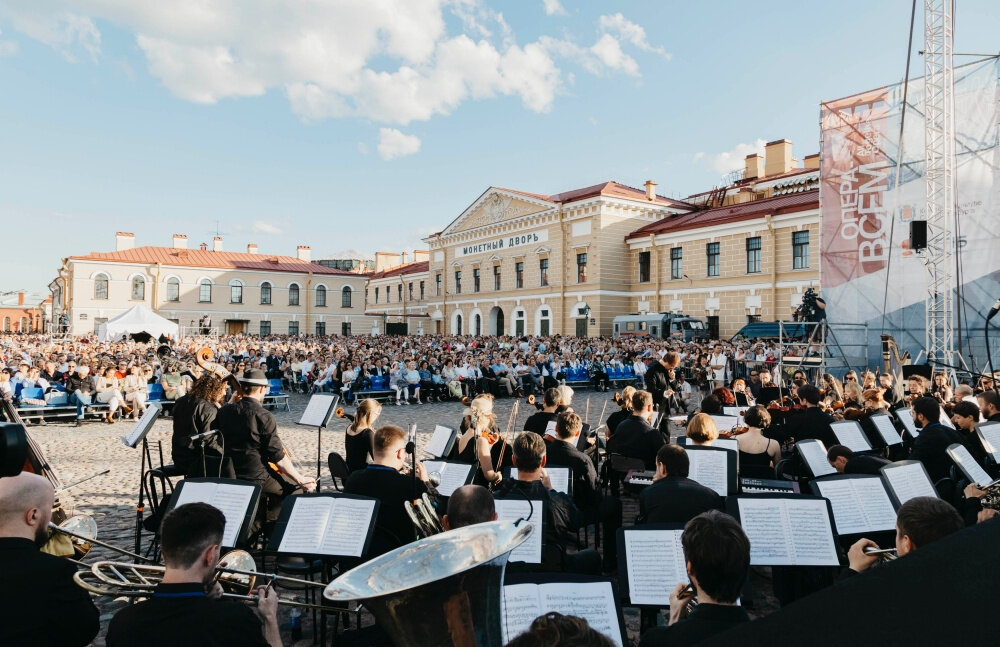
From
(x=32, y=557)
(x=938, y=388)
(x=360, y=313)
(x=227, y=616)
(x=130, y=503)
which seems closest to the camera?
(x=227, y=616)

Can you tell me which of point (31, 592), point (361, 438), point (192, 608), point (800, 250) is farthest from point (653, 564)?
point (800, 250)

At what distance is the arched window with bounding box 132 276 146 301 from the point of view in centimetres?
5238

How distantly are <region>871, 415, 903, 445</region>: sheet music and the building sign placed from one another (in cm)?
3466

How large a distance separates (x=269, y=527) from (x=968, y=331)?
1890 centimetres

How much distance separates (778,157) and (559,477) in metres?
42.9

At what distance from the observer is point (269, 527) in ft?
18.3

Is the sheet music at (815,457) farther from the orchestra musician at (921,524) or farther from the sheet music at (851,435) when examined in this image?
the orchestra musician at (921,524)

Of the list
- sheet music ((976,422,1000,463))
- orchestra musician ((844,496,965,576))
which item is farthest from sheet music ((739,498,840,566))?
sheet music ((976,422,1000,463))

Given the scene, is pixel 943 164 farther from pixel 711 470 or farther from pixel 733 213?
pixel 733 213

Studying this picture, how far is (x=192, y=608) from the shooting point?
7.73 ft

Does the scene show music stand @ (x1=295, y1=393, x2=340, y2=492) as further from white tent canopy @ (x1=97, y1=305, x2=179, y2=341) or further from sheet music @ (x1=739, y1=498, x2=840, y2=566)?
white tent canopy @ (x1=97, y1=305, x2=179, y2=341)

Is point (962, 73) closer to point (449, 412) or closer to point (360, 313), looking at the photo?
point (449, 412)

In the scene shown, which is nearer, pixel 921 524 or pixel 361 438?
pixel 921 524

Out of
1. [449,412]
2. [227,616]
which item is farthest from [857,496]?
[449,412]
